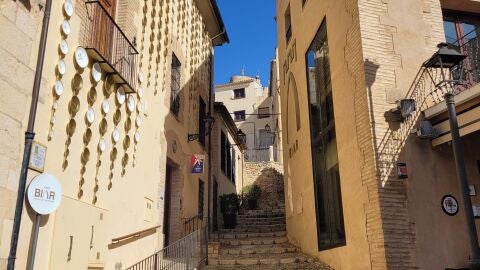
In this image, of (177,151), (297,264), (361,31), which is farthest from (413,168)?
(177,151)

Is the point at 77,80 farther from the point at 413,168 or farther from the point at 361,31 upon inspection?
the point at 413,168

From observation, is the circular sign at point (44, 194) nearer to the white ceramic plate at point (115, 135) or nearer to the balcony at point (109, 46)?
the white ceramic plate at point (115, 135)

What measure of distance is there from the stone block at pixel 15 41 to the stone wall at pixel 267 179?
20359 millimetres

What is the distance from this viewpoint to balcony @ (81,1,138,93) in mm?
7695

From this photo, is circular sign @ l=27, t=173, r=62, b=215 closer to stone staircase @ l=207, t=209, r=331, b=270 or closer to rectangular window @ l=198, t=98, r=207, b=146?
stone staircase @ l=207, t=209, r=331, b=270

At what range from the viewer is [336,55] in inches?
371

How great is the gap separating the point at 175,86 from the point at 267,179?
50.9ft

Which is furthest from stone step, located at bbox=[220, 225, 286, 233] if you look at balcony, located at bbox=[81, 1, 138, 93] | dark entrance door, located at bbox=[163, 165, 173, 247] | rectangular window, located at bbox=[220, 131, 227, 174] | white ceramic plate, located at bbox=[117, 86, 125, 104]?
white ceramic plate, located at bbox=[117, 86, 125, 104]

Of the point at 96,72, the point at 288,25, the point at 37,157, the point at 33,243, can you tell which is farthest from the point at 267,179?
the point at 33,243

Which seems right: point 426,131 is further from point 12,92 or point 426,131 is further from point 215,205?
point 215,205

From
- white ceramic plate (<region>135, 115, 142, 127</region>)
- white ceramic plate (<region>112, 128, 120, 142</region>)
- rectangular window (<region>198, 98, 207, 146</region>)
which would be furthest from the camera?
rectangular window (<region>198, 98, 207, 146</region>)

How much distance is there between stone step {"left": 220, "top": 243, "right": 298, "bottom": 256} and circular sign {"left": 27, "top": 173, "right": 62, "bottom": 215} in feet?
18.9

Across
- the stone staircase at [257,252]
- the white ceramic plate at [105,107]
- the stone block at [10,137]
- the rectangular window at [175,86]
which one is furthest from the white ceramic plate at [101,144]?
the rectangular window at [175,86]

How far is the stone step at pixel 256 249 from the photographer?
37.6ft
